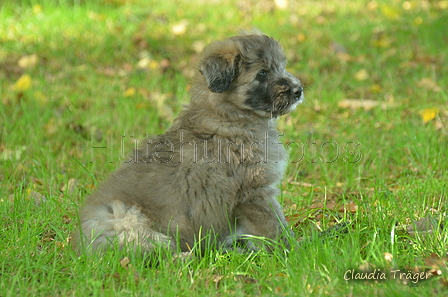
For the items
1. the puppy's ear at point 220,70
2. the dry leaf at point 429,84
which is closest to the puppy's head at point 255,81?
the puppy's ear at point 220,70

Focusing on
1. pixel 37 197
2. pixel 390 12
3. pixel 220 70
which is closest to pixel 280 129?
pixel 220 70

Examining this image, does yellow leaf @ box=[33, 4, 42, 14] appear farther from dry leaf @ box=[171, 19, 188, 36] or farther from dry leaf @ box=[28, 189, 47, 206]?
dry leaf @ box=[28, 189, 47, 206]

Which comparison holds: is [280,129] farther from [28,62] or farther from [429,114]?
[28,62]

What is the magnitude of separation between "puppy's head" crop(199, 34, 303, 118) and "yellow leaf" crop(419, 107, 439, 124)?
2.38 metres

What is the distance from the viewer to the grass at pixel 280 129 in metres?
3.23

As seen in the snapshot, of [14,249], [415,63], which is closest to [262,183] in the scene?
[14,249]

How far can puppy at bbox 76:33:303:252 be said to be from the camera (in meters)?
3.46

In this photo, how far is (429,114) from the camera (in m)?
5.70

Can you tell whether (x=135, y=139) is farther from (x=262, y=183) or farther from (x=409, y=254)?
(x=409, y=254)

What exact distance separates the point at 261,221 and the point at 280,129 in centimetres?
253

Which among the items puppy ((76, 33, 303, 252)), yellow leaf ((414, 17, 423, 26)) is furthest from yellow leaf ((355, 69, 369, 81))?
puppy ((76, 33, 303, 252))

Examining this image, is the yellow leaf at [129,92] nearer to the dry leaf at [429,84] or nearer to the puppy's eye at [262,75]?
the puppy's eye at [262,75]

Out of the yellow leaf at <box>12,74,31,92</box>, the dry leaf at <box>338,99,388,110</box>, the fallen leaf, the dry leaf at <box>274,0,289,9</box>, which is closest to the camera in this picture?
the dry leaf at <box>338,99,388,110</box>

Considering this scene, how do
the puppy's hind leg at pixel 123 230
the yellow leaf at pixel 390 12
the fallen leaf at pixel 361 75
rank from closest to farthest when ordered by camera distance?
1. the puppy's hind leg at pixel 123 230
2. the fallen leaf at pixel 361 75
3. the yellow leaf at pixel 390 12
